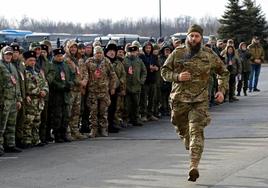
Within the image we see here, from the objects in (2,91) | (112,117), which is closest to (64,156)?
(2,91)

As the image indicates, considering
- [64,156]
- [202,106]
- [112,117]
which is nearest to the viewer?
[202,106]

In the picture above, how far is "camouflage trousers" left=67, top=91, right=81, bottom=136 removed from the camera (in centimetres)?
1218

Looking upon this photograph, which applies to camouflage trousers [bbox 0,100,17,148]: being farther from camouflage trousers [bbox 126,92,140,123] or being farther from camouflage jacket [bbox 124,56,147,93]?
camouflage trousers [bbox 126,92,140,123]

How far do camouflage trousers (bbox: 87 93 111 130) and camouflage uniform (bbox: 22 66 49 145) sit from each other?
56.8 inches

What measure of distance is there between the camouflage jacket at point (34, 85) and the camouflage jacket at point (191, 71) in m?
3.56

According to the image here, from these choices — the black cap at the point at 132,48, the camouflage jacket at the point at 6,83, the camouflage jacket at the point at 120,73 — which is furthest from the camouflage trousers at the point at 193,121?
the black cap at the point at 132,48

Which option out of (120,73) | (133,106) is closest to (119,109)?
(133,106)

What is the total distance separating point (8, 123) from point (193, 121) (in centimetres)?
399

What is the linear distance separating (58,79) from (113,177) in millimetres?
3891

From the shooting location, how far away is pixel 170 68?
838 cm

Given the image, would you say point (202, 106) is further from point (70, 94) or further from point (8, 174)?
point (70, 94)

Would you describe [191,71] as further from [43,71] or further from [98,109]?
[98,109]

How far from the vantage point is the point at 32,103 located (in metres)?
11.3

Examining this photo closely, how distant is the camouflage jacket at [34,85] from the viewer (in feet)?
36.9
